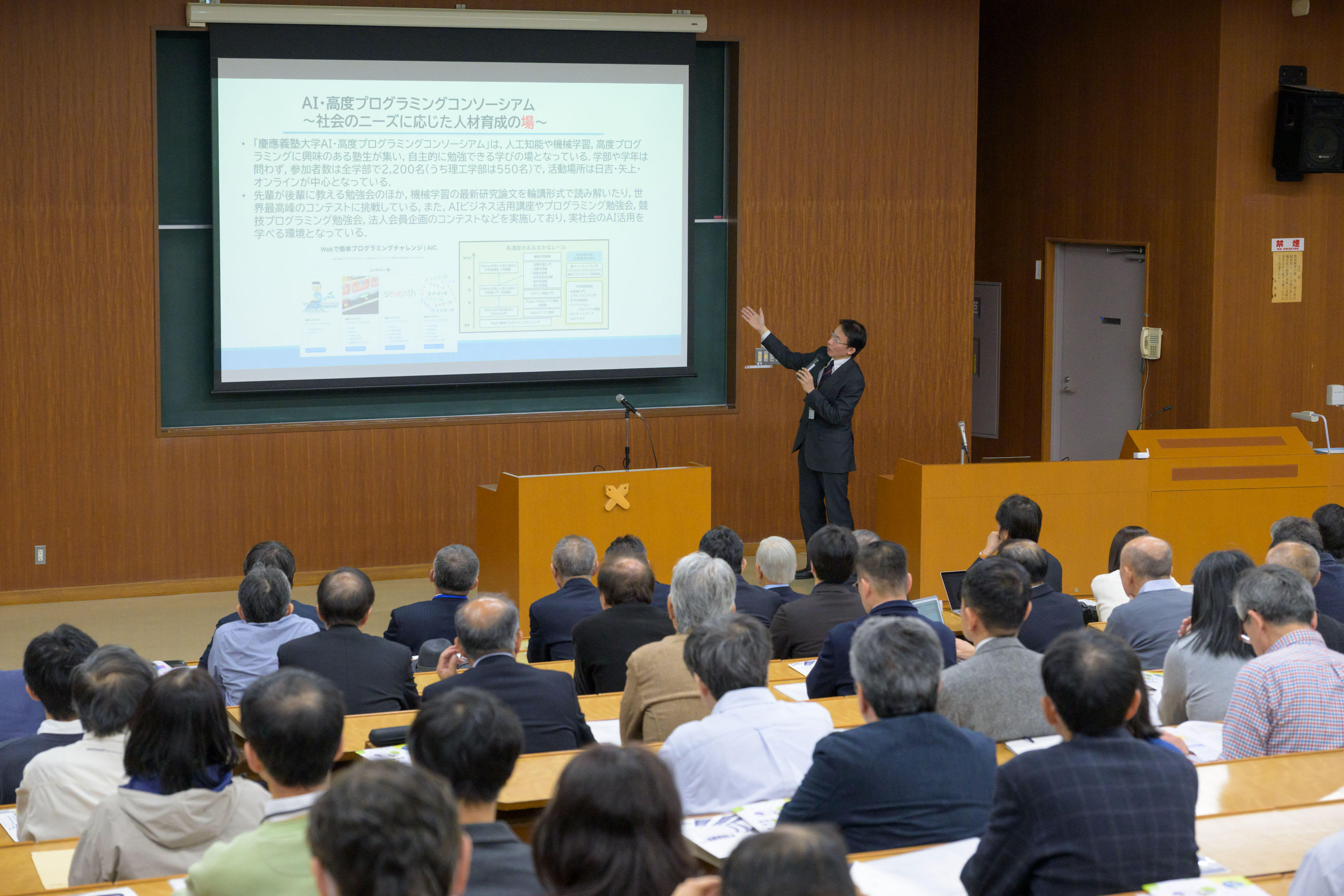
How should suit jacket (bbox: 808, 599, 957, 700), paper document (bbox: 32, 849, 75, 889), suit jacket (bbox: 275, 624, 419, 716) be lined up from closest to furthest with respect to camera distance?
paper document (bbox: 32, 849, 75, 889) < suit jacket (bbox: 808, 599, 957, 700) < suit jacket (bbox: 275, 624, 419, 716)

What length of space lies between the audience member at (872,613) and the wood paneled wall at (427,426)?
4566 mm

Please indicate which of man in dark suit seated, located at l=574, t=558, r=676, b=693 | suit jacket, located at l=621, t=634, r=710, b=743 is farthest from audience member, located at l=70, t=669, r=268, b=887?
man in dark suit seated, located at l=574, t=558, r=676, b=693

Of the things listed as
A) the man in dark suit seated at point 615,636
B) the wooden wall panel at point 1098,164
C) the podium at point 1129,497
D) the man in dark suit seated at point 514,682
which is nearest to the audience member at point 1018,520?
the podium at point 1129,497

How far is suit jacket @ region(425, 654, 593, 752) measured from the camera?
3.65m

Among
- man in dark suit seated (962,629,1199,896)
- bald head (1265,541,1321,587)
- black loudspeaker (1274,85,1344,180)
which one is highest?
black loudspeaker (1274,85,1344,180)

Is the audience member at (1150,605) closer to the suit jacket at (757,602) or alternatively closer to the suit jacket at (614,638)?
the suit jacket at (757,602)

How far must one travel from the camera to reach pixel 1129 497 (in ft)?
25.5

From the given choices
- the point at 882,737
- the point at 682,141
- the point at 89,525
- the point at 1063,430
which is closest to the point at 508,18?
the point at 682,141

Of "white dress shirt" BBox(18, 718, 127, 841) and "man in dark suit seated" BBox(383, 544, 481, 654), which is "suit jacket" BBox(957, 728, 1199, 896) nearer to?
"white dress shirt" BBox(18, 718, 127, 841)

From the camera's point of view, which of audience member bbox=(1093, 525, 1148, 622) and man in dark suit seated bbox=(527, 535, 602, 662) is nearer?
man in dark suit seated bbox=(527, 535, 602, 662)

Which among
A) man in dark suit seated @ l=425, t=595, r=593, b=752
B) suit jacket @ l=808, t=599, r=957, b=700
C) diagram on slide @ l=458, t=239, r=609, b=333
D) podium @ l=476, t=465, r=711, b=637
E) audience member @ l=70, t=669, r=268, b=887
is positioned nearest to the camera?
audience member @ l=70, t=669, r=268, b=887

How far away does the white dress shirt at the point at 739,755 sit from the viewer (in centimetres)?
316

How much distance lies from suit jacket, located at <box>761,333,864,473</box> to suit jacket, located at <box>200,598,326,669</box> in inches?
144

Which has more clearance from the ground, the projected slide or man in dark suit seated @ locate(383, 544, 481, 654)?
the projected slide
